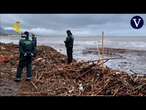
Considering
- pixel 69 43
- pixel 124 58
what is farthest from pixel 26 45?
pixel 124 58

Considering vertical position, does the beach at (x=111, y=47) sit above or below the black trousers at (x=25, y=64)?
above

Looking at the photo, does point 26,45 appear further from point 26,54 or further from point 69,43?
point 69,43

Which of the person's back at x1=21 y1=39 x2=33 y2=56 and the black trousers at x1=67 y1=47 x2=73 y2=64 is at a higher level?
the person's back at x1=21 y1=39 x2=33 y2=56

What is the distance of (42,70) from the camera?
10.1m

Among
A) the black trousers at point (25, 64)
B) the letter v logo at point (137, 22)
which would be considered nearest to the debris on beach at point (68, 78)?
the black trousers at point (25, 64)

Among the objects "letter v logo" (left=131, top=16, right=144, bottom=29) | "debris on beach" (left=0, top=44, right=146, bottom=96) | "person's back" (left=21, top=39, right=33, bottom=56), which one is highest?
"letter v logo" (left=131, top=16, right=144, bottom=29)

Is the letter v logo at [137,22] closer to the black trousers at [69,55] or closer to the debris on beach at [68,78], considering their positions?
the debris on beach at [68,78]

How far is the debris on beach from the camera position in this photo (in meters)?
9.88

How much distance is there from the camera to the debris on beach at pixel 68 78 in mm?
9883

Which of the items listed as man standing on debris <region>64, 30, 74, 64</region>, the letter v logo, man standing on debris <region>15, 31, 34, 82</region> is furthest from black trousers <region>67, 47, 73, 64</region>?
the letter v logo

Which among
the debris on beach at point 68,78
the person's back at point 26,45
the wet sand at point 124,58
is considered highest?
the person's back at point 26,45

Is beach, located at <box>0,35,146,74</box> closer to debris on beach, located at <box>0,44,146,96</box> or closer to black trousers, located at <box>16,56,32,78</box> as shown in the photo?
debris on beach, located at <box>0,44,146,96</box>
